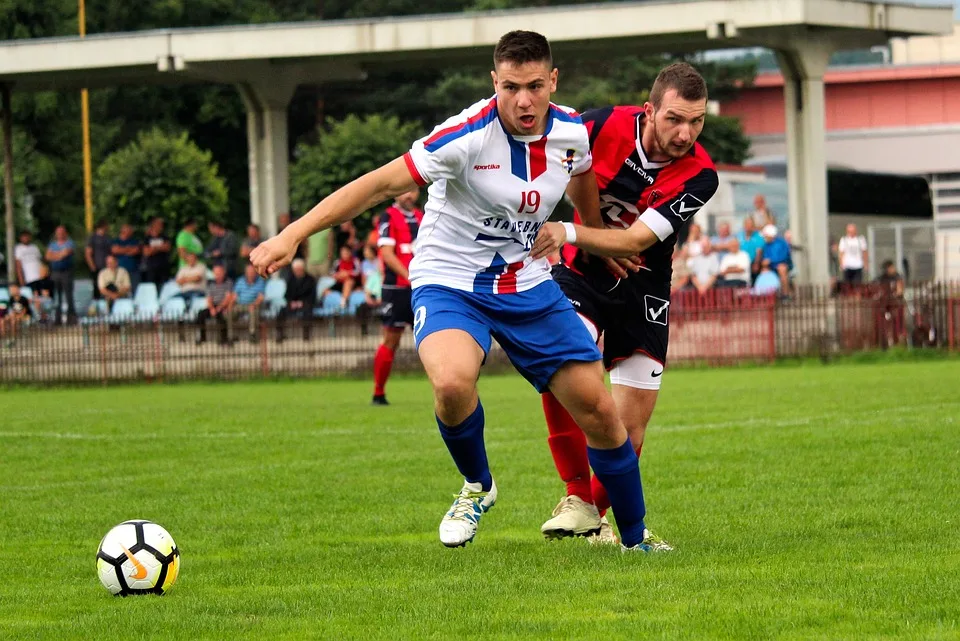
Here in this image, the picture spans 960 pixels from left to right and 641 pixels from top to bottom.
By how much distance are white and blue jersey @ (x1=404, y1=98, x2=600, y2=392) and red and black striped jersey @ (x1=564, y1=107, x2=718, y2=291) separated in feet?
1.64

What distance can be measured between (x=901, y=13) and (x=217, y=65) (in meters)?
13.1

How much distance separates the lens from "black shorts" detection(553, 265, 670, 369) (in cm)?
696

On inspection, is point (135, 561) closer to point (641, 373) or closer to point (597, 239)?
point (597, 239)

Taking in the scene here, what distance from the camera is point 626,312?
6988 mm

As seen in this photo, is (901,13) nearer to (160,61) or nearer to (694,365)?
(694,365)

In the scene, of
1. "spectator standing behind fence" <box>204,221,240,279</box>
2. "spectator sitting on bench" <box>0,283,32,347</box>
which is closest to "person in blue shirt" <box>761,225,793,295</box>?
"spectator standing behind fence" <box>204,221,240,279</box>

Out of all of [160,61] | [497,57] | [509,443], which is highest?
[160,61]

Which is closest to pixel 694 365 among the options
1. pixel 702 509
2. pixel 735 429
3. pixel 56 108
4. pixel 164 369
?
pixel 164 369

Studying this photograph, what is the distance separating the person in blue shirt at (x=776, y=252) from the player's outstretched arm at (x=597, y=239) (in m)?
18.0

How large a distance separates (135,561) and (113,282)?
70.2ft

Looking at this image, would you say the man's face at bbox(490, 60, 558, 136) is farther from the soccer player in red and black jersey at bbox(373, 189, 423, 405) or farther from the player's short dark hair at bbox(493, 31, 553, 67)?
the soccer player in red and black jersey at bbox(373, 189, 423, 405)

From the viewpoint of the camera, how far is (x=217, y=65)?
2861 centimetres

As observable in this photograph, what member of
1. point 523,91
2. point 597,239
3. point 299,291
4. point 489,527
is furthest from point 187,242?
point 523,91

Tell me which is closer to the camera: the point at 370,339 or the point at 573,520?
the point at 573,520
